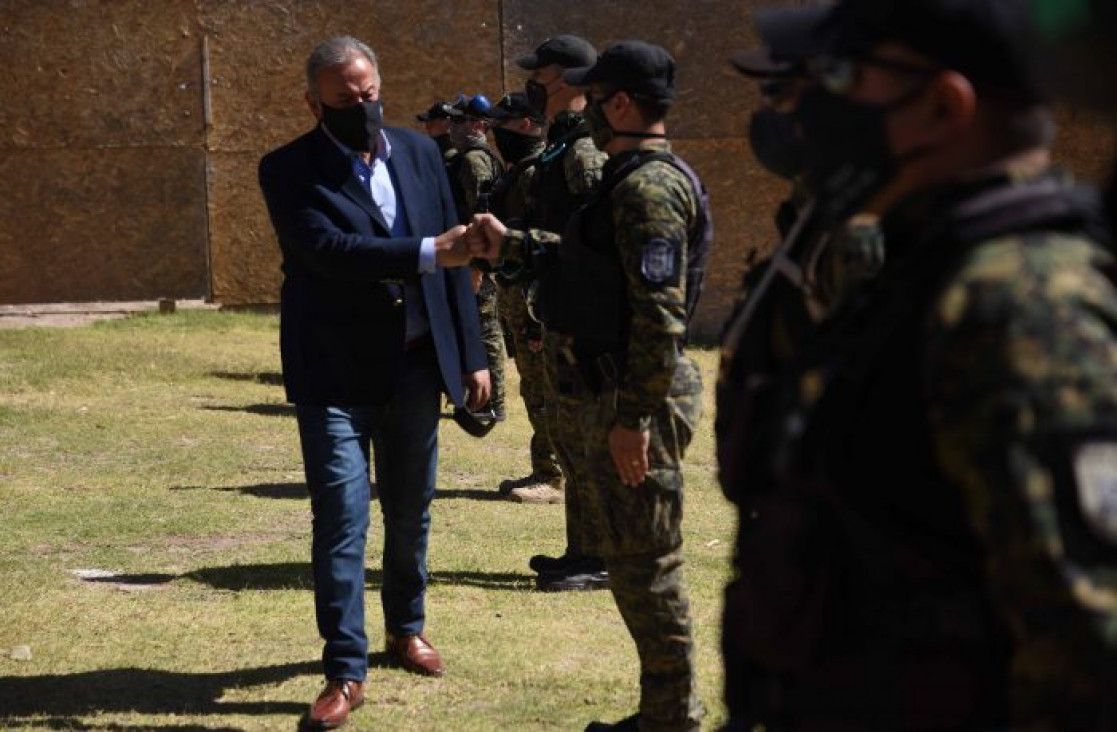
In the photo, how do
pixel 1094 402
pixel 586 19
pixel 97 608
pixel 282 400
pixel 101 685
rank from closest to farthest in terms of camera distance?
1. pixel 1094 402
2. pixel 101 685
3. pixel 97 608
4. pixel 282 400
5. pixel 586 19

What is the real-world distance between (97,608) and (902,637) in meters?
5.06

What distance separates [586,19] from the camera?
1658cm

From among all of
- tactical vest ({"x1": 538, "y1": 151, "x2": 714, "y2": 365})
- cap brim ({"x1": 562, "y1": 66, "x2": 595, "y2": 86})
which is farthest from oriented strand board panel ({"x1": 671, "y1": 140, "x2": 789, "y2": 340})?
tactical vest ({"x1": 538, "y1": 151, "x2": 714, "y2": 365})

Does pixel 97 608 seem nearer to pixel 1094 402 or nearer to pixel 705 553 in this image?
pixel 705 553

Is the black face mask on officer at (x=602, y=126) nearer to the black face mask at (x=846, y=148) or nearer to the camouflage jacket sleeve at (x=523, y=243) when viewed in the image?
the camouflage jacket sleeve at (x=523, y=243)

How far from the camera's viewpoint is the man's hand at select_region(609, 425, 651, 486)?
4.66 m

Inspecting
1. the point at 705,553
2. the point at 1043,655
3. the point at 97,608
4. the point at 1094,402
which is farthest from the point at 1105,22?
the point at 705,553

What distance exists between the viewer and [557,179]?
7.03 metres

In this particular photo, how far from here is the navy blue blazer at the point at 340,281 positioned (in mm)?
5246

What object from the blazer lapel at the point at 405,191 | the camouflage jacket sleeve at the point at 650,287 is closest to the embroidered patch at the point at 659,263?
the camouflage jacket sleeve at the point at 650,287

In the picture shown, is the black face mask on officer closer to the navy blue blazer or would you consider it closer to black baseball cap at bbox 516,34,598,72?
the navy blue blazer

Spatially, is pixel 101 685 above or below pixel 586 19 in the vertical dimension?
below

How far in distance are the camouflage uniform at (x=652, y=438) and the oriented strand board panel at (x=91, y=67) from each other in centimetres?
1266

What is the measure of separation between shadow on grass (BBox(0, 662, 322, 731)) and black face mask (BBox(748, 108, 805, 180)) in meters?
2.69
